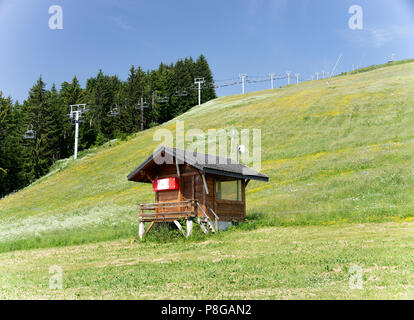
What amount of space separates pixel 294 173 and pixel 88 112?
7672cm

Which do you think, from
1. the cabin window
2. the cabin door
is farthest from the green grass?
the cabin window

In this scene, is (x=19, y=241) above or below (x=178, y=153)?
below

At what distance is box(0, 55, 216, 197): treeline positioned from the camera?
3036 inches

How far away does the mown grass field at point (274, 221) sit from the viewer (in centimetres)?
1173

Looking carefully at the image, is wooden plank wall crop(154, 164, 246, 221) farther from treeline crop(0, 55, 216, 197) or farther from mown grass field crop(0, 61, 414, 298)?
treeline crop(0, 55, 216, 197)

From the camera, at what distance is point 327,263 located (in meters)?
13.1

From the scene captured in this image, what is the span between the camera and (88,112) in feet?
339

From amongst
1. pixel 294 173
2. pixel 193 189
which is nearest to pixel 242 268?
pixel 193 189

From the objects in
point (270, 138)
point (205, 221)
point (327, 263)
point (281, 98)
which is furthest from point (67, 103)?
point (327, 263)

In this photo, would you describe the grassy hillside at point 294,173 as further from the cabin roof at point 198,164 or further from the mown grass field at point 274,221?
the cabin roof at point 198,164

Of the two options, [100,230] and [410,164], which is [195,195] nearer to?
[100,230]

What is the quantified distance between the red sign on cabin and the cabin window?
9.08 feet

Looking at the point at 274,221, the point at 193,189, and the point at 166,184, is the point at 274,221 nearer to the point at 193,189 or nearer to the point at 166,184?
the point at 193,189
